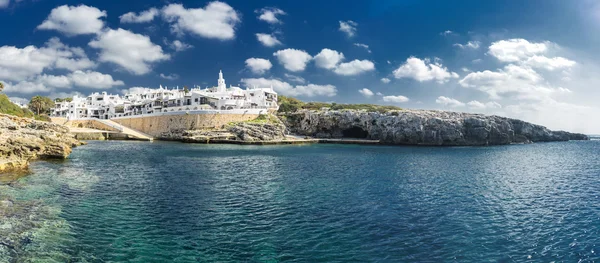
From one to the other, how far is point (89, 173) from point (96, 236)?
2183 cm

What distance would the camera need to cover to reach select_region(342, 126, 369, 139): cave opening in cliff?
107 metres

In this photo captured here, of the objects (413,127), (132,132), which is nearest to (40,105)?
(132,132)

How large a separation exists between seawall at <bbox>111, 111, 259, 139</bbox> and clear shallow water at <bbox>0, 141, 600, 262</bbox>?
58089mm

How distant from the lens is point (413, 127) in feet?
308

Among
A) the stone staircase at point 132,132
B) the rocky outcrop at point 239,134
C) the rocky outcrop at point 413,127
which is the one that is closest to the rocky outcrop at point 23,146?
the rocky outcrop at point 239,134

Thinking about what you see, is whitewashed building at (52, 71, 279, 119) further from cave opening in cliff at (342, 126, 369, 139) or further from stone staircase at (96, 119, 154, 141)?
cave opening in cliff at (342, 126, 369, 139)

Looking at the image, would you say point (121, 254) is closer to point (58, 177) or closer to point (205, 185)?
point (205, 185)

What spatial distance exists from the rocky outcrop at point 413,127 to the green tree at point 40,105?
10202 centimetres

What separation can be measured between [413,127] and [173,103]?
77677 mm

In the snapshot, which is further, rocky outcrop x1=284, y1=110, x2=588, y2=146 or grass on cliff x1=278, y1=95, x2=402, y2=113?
grass on cliff x1=278, y1=95, x2=402, y2=113

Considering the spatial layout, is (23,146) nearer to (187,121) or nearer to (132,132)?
(187,121)

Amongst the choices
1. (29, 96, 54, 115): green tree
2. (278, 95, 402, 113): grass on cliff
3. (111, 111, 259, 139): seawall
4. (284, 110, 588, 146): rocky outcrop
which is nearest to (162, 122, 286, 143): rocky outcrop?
(111, 111, 259, 139): seawall

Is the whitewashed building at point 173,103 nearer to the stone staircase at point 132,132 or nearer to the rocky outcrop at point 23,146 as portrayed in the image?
the stone staircase at point 132,132

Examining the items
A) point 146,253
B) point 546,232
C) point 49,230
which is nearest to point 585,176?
point 546,232
